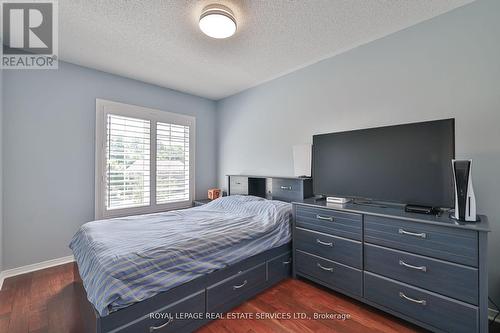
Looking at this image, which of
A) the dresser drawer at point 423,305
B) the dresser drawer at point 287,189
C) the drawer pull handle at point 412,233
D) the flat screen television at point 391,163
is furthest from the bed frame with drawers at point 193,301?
the drawer pull handle at point 412,233

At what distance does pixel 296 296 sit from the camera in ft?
6.71

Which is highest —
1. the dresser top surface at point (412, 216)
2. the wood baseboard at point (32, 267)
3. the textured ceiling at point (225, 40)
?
the textured ceiling at point (225, 40)

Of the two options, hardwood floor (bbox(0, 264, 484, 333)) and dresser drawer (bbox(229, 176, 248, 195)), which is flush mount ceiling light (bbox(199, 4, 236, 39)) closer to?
dresser drawer (bbox(229, 176, 248, 195))

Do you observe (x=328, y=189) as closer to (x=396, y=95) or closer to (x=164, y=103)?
(x=396, y=95)

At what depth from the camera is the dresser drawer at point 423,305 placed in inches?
54.0

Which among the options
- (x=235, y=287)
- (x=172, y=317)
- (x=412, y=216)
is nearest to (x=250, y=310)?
(x=235, y=287)

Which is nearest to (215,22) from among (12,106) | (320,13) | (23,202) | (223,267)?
(320,13)

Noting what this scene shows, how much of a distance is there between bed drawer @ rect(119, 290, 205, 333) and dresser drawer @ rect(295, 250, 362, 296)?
3.61 ft

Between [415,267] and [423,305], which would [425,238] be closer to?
[415,267]

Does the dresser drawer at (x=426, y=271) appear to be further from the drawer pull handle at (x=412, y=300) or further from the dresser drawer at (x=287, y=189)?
the dresser drawer at (x=287, y=189)

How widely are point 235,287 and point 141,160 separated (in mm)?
2429

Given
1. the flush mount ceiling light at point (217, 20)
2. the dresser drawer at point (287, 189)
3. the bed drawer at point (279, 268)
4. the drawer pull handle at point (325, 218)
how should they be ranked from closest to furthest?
the flush mount ceiling light at point (217, 20) → the drawer pull handle at point (325, 218) → the bed drawer at point (279, 268) → the dresser drawer at point (287, 189)

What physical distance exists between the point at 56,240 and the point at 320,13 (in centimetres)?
393

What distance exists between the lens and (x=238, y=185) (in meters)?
3.54
